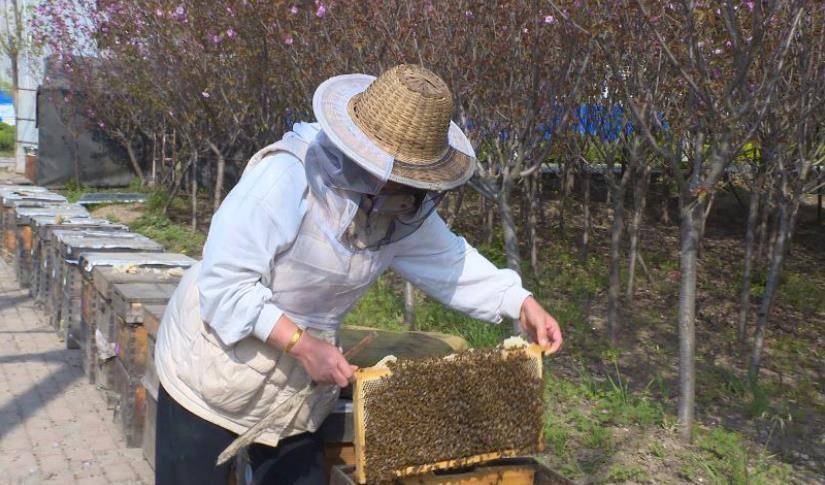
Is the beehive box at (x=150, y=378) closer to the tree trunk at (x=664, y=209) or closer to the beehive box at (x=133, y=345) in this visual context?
the beehive box at (x=133, y=345)

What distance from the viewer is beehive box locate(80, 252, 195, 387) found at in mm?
5492

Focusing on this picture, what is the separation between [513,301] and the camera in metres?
2.67

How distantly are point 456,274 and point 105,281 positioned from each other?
334 centimetres

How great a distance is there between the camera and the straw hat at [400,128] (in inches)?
86.8

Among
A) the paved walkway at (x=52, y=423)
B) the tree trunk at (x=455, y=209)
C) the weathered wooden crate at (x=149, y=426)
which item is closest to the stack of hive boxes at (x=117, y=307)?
the weathered wooden crate at (x=149, y=426)

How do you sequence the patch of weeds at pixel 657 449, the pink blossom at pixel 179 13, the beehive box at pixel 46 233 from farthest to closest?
the pink blossom at pixel 179 13
the beehive box at pixel 46 233
the patch of weeds at pixel 657 449

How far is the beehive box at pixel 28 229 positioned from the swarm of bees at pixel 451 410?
6.59m

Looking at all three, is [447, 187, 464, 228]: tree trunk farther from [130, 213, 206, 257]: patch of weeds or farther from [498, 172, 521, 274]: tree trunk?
[130, 213, 206, 257]: patch of weeds

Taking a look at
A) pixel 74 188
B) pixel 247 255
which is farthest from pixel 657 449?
pixel 74 188

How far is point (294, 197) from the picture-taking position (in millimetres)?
2291

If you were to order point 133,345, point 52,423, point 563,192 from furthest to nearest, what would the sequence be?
1. point 563,192
2. point 52,423
3. point 133,345

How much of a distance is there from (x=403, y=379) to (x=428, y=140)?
0.57 m

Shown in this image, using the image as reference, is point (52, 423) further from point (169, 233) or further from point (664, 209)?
point (664, 209)

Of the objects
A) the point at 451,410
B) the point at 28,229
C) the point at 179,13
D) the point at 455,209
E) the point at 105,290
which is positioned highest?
the point at 179,13
